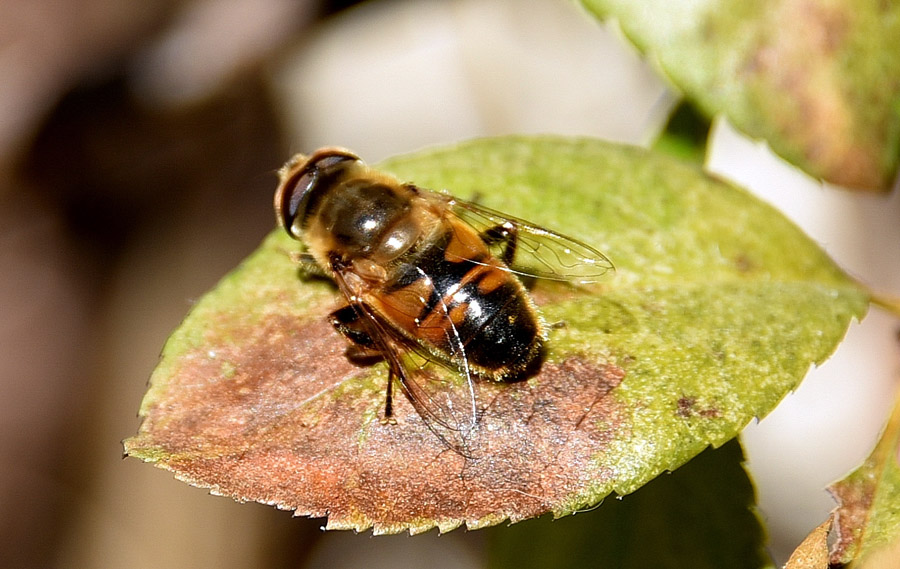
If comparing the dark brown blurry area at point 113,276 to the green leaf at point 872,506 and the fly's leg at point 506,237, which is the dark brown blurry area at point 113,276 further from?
the green leaf at point 872,506

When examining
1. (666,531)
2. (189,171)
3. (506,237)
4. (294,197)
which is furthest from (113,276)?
(666,531)

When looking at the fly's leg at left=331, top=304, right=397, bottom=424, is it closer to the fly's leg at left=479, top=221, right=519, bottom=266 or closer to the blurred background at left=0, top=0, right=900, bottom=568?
the fly's leg at left=479, top=221, right=519, bottom=266

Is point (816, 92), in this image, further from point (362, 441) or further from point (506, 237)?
point (362, 441)

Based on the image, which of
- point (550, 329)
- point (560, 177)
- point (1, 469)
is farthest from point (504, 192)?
point (1, 469)

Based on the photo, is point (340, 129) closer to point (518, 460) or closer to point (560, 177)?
point (560, 177)

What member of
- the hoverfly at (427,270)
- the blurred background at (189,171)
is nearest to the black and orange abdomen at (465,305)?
the hoverfly at (427,270)

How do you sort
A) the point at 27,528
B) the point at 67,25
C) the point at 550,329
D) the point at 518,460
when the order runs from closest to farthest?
the point at 518,460
the point at 550,329
the point at 27,528
the point at 67,25
